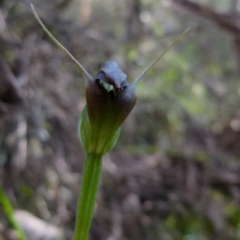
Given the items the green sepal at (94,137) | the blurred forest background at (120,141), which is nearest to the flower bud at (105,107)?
the green sepal at (94,137)

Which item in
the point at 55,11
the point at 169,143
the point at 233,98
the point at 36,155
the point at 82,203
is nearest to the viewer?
the point at 82,203

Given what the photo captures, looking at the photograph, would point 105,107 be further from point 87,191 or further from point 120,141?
point 120,141

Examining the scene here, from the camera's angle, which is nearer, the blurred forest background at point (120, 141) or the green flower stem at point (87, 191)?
the green flower stem at point (87, 191)

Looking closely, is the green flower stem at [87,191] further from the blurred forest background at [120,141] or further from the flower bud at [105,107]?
the blurred forest background at [120,141]

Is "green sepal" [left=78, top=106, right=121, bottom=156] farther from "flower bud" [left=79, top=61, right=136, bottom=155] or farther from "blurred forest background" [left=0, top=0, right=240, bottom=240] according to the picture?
"blurred forest background" [left=0, top=0, right=240, bottom=240]

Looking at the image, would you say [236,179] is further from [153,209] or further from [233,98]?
[233,98]

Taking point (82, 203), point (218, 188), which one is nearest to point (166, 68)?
point (218, 188)
